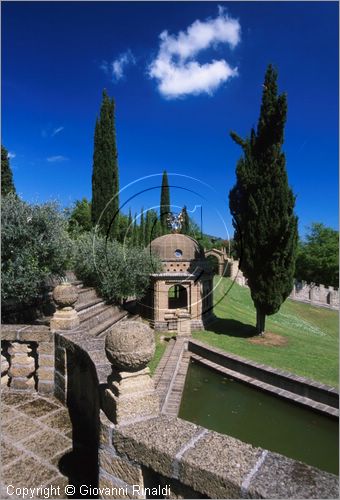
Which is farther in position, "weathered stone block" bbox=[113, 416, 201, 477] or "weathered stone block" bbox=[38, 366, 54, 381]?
"weathered stone block" bbox=[38, 366, 54, 381]

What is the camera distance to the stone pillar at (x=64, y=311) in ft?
16.0

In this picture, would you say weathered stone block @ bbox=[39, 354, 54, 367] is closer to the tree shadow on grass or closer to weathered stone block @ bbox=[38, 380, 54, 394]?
weathered stone block @ bbox=[38, 380, 54, 394]

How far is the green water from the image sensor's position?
782 cm

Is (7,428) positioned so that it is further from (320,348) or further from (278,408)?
(320,348)

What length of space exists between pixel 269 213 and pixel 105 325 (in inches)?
379

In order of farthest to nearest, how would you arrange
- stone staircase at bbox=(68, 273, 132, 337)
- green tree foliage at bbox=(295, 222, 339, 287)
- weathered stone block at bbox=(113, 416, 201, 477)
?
1. green tree foliage at bbox=(295, 222, 339, 287)
2. stone staircase at bbox=(68, 273, 132, 337)
3. weathered stone block at bbox=(113, 416, 201, 477)

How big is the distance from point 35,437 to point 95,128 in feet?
81.4

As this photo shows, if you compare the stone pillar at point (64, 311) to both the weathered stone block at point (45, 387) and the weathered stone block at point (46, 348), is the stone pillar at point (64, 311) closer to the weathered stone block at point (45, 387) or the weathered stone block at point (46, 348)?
the weathered stone block at point (46, 348)

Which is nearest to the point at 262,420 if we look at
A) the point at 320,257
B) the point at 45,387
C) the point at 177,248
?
the point at 45,387

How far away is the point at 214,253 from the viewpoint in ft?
138

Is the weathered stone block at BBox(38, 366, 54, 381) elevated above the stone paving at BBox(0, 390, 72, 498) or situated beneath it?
elevated above

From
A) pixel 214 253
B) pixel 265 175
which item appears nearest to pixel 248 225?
pixel 265 175

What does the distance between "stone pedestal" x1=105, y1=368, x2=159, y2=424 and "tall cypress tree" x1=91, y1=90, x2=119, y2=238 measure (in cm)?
2107

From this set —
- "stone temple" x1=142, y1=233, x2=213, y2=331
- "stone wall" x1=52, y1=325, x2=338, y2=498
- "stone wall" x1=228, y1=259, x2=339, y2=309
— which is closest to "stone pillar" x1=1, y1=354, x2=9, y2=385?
"stone wall" x1=52, y1=325, x2=338, y2=498
